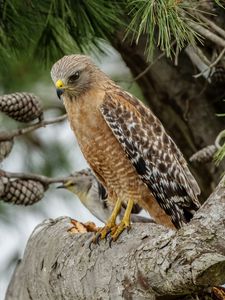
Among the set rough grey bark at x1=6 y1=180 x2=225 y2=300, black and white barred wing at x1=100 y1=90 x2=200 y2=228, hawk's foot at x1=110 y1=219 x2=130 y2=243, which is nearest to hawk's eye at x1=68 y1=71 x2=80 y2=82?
black and white barred wing at x1=100 y1=90 x2=200 y2=228

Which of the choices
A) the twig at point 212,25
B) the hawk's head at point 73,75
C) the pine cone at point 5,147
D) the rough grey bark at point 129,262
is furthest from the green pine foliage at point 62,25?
the rough grey bark at point 129,262

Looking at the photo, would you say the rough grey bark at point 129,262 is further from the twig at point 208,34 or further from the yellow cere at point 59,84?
the twig at point 208,34

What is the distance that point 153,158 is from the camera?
4.75m

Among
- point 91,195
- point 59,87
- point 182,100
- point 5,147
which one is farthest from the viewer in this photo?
point 91,195

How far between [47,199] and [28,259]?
2.90 metres

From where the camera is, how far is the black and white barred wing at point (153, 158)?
184 inches

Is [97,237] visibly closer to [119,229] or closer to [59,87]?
[119,229]

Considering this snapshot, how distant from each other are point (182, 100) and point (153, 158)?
68 centimetres

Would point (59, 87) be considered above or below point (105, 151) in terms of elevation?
above

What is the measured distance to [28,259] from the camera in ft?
15.1

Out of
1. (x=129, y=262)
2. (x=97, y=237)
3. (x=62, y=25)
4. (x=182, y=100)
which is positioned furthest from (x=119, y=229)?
(x=182, y=100)

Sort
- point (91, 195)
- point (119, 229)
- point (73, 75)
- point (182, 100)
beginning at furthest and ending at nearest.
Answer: point (91, 195)
point (182, 100)
point (73, 75)
point (119, 229)

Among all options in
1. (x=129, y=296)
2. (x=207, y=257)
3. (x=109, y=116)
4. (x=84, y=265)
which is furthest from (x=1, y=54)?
(x=207, y=257)

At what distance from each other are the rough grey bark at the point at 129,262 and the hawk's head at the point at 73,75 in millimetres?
593
